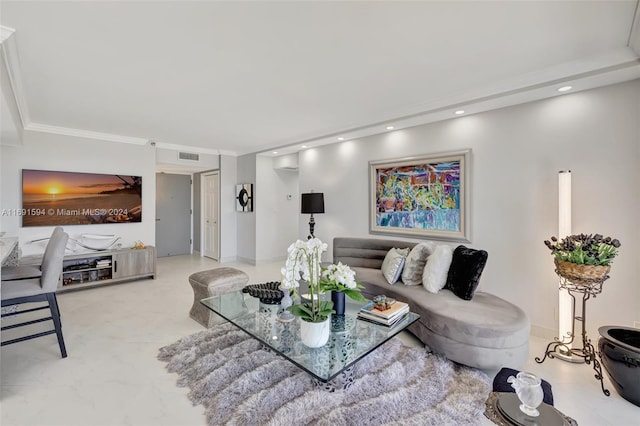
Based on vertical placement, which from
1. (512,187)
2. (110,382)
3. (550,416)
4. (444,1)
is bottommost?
(110,382)

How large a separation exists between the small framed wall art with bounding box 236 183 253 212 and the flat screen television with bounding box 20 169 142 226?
1.90m

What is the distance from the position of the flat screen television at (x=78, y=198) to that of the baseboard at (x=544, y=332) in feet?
19.2

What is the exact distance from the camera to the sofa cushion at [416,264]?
3.10 meters

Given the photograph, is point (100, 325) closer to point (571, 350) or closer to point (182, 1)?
point (182, 1)

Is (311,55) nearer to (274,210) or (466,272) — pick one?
(466,272)

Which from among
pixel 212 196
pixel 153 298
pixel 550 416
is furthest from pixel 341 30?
pixel 212 196

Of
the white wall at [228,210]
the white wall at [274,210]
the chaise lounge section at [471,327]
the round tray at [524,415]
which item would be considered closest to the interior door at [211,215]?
the white wall at [228,210]

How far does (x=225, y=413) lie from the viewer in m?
1.79

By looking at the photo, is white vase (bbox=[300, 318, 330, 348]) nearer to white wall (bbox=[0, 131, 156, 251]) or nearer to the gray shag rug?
the gray shag rug

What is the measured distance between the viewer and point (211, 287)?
10.2 ft


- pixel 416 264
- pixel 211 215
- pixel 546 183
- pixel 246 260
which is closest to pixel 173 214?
pixel 211 215

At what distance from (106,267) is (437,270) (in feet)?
15.5

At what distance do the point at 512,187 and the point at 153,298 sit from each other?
4.58 metres

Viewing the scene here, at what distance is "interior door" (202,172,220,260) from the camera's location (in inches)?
265
